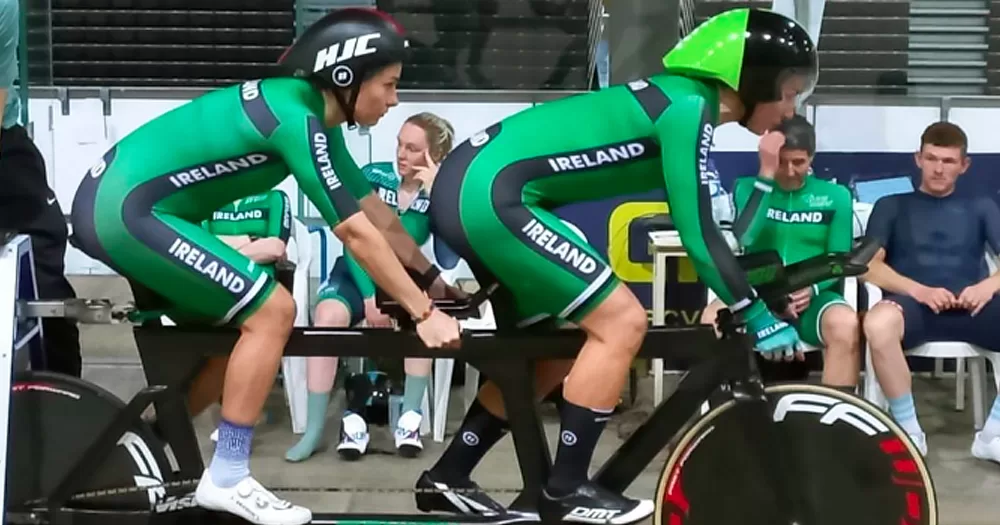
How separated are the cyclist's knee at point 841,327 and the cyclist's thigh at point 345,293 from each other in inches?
65.6

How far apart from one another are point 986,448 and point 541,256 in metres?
2.42

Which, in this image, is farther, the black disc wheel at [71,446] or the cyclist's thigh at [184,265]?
→ the black disc wheel at [71,446]

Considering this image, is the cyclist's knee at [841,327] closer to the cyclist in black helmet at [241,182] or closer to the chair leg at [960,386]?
the chair leg at [960,386]

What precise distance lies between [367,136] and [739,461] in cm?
340

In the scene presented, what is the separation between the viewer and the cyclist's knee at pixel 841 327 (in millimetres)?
4520

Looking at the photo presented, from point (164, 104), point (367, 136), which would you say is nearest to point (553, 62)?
point (367, 136)

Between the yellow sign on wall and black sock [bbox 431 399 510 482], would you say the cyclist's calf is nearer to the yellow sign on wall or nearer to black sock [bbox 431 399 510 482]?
black sock [bbox 431 399 510 482]

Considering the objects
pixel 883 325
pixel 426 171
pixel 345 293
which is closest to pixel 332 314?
pixel 345 293

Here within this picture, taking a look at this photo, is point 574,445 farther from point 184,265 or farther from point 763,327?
point 184,265

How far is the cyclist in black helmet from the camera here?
2938 mm

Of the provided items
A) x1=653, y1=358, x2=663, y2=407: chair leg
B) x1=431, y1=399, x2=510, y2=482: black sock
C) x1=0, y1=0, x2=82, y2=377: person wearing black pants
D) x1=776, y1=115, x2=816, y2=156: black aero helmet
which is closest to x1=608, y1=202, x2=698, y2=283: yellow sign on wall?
x1=653, y1=358, x2=663, y2=407: chair leg

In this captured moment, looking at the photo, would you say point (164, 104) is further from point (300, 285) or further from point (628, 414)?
point (628, 414)

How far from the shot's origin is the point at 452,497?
3.33 metres

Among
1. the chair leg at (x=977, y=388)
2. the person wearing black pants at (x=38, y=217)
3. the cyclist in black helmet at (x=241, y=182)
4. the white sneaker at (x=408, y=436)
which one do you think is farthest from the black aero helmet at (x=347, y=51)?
the chair leg at (x=977, y=388)
